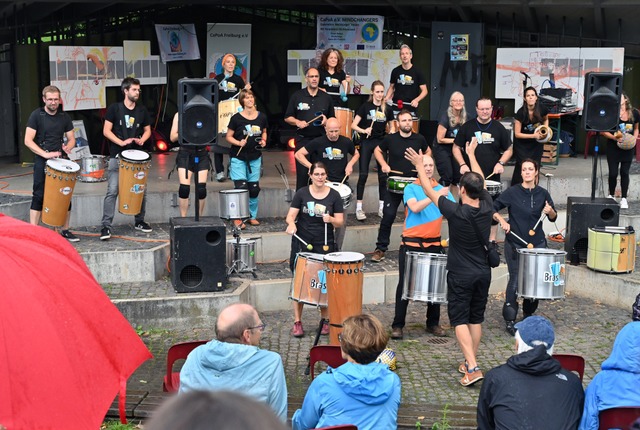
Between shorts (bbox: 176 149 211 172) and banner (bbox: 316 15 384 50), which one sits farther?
banner (bbox: 316 15 384 50)

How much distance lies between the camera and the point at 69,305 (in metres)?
4.36

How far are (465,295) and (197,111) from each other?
351 cm

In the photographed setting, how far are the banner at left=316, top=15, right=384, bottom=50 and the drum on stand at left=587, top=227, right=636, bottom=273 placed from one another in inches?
305

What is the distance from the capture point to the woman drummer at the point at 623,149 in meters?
13.2

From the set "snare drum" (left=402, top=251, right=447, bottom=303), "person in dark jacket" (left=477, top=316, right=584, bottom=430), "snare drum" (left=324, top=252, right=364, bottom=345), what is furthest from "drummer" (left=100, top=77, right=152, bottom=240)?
"person in dark jacket" (left=477, top=316, right=584, bottom=430)

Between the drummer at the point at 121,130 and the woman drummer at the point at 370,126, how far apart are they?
9.23 feet

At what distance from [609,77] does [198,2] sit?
8.17m

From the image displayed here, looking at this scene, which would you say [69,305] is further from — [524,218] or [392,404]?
[524,218]

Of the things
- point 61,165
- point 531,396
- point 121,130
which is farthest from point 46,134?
point 531,396

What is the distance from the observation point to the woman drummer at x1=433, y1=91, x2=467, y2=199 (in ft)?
39.8

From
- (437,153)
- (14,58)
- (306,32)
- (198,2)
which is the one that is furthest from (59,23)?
(437,153)

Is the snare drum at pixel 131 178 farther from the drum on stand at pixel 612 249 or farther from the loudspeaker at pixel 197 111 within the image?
the drum on stand at pixel 612 249

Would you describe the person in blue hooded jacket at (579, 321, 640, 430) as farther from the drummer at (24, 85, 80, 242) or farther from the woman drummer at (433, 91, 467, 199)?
the drummer at (24, 85, 80, 242)

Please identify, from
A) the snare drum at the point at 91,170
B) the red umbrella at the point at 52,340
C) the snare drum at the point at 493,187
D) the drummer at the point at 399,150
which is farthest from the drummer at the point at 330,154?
the red umbrella at the point at 52,340
